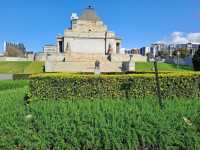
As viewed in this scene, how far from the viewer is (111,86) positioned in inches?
432

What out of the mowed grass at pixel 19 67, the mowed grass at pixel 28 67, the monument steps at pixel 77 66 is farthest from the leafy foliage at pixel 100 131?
the mowed grass at pixel 28 67

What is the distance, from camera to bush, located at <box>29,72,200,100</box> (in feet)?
35.1

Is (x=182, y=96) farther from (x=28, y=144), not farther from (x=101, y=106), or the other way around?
(x=28, y=144)

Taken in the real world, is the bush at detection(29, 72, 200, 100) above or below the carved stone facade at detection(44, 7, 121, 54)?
below

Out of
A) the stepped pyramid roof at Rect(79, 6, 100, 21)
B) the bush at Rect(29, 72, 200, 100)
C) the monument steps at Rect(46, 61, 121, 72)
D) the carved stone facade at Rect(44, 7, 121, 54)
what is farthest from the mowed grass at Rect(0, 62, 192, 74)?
the bush at Rect(29, 72, 200, 100)

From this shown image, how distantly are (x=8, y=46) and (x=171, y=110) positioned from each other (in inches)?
4217

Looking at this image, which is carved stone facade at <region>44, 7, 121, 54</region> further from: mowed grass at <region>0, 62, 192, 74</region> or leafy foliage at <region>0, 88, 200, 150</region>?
leafy foliage at <region>0, 88, 200, 150</region>

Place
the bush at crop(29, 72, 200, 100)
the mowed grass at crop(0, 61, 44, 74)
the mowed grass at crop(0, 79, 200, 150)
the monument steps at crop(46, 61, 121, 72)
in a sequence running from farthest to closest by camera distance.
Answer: the mowed grass at crop(0, 61, 44, 74) < the monument steps at crop(46, 61, 121, 72) < the bush at crop(29, 72, 200, 100) < the mowed grass at crop(0, 79, 200, 150)

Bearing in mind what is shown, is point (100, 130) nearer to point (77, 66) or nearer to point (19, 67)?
point (77, 66)

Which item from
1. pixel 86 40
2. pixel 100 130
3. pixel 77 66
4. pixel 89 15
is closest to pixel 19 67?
pixel 77 66

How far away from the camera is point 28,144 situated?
617 cm

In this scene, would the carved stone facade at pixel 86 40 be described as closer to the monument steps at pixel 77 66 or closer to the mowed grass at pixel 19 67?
the mowed grass at pixel 19 67

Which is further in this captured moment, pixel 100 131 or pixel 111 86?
pixel 111 86

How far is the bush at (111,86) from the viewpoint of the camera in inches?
421
